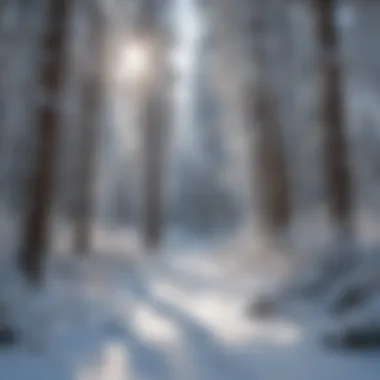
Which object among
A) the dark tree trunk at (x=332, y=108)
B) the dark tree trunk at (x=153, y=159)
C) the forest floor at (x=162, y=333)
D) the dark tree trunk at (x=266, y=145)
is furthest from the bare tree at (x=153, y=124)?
the dark tree trunk at (x=332, y=108)

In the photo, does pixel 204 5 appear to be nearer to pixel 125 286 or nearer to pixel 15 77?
pixel 15 77

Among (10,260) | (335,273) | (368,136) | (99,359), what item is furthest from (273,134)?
(99,359)

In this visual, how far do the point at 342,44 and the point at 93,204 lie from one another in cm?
444

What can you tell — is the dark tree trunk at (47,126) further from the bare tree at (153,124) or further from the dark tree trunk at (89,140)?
the bare tree at (153,124)

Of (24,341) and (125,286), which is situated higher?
(125,286)

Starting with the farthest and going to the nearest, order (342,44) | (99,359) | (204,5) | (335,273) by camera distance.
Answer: (204,5) → (342,44) → (335,273) → (99,359)

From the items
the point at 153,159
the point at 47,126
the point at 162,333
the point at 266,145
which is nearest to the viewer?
the point at 162,333

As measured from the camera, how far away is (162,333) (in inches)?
137

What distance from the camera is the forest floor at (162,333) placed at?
2.82m

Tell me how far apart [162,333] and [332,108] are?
9.32 ft

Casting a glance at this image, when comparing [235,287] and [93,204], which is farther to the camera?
[93,204]

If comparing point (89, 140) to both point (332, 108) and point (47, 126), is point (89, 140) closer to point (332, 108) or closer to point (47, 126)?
point (47, 126)

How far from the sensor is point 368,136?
5031 mm

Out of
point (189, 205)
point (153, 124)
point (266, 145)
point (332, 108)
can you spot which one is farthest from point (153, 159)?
point (332, 108)
